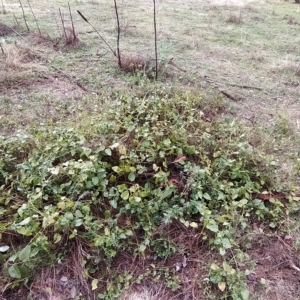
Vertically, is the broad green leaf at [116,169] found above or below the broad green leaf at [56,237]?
above

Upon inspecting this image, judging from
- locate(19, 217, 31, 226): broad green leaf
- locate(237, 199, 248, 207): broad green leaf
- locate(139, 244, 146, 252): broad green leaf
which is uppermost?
locate(19, 217, 31, 226): broad green leaf

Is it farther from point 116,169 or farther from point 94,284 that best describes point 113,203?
point 94,284

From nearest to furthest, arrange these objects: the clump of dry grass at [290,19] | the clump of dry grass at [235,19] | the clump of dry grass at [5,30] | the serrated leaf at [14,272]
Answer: the serrated leaf at [14,272]
the clump of dry grass at [5,30]
the clump of dry grass at [235,19]
the clump of dry grass at [290,19]

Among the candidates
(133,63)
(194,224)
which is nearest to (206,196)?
(194,224)

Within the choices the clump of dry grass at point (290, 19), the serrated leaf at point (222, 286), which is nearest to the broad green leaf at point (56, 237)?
the serrated leaf at point (222, 286)

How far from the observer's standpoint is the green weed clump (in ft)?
5.12

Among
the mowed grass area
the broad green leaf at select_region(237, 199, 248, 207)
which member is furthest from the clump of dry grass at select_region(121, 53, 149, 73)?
the broad green leaf at select_region(237, 199, 248, 207)

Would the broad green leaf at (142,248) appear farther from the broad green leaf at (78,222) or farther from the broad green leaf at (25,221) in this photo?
the broad green leaf at (25,221)

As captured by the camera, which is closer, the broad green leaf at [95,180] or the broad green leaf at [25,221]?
the broad green leaf at [25,221]

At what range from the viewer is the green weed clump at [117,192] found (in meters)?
1.56

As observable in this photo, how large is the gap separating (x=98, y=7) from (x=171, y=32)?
7.58 ft

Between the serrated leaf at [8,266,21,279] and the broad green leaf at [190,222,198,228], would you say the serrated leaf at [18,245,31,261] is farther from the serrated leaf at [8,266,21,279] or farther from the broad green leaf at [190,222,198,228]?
the broad green leaf at [190,222,198,228]

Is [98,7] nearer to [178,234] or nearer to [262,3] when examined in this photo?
[262,3]

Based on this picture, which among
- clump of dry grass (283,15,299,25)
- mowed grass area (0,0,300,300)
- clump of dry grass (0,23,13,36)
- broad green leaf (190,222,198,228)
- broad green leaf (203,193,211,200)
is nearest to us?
mowed grass area (0,0,300,300)
